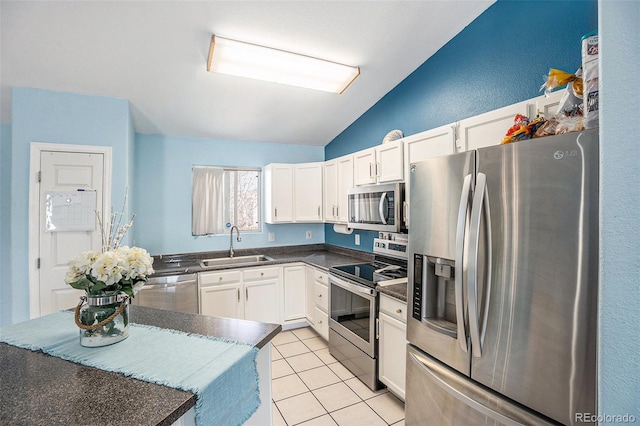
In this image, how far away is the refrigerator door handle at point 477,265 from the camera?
4.36 ft

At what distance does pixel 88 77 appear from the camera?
2.50m

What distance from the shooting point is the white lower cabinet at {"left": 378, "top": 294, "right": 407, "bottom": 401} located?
2.08m

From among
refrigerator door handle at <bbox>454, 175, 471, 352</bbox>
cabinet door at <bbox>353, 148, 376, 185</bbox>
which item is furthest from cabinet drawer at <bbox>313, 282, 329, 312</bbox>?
refrigerator door handle at <bbox>454, 175, 471, 352</bbox>

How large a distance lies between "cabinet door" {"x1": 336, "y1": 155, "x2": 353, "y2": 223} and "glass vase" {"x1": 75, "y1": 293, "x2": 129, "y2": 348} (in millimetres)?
2435

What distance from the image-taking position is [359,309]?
8.34 feet

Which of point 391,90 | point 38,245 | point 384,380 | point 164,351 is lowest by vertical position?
point 384,380

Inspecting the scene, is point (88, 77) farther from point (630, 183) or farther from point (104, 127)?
point (630, 183)

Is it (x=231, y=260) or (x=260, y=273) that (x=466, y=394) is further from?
(x=231, y=260)

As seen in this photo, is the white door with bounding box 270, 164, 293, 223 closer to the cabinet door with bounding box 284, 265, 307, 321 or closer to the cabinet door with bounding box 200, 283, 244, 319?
the cabinet door with bounding box 284, 265, 307, 321

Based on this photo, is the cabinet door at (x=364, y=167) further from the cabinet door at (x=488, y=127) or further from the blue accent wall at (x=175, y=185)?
the blue accent wall at (x=175, y=185)

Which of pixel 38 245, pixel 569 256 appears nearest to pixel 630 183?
pixel 569 256

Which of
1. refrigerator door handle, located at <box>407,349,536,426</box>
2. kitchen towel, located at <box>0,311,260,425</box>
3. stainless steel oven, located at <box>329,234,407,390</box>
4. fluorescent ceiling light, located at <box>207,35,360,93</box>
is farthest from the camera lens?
stainless steel oven, located at <box>329,234,407,390</box>

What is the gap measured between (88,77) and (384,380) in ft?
11.5

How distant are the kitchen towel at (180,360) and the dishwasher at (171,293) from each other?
1.56 metres
